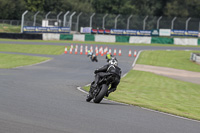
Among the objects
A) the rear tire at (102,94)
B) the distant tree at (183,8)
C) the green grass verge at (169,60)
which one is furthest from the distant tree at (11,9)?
the rear tire at (102,94)

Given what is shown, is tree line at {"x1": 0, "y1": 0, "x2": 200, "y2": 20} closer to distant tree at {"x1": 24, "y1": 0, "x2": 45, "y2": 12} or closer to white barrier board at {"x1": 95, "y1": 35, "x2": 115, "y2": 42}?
distant tree at {"x1": 24, "y1": 0, "x2": 45, "y2": 12}

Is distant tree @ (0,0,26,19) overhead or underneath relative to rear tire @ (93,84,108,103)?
overhead

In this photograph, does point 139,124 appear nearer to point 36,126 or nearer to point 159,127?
point 159,127

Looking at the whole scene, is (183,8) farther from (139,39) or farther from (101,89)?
(101,89)

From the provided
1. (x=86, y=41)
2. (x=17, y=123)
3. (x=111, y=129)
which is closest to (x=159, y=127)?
(x=111, y=129)

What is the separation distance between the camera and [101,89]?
1122 cm

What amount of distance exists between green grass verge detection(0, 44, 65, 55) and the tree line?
24004 millimetres

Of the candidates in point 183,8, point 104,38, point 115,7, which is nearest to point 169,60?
point 104,38

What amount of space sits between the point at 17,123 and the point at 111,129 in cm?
165

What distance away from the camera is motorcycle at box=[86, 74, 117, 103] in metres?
11.1

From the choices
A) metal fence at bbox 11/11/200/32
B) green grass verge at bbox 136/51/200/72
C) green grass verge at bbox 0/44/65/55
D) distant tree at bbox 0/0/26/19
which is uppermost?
distant tree at bbox 0/0/26/19

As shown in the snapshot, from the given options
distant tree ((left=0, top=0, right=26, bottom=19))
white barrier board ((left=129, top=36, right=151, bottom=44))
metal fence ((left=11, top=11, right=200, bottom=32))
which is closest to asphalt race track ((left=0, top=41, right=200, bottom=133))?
white barrier board ((left=129, top=36, right=151, bottom=44))

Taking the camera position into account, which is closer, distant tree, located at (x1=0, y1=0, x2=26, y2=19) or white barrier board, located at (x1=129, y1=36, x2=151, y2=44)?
white barrier board, located at (x1=129, y1=36, x2=151, y2=44)

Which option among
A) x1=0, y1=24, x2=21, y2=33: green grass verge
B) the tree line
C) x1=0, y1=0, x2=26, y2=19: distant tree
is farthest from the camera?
the tree line
